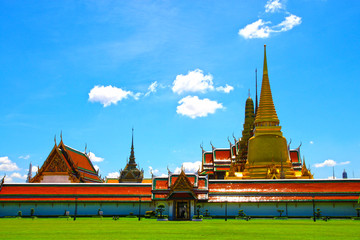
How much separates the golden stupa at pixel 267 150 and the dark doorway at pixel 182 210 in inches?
658

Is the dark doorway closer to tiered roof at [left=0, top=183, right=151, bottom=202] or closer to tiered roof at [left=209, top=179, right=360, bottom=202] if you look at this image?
tiered roof at [left=209, top=179, right=360, bottom=202]

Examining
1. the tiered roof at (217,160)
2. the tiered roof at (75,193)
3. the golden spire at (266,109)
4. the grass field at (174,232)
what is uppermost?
the golden spire at (266,109)

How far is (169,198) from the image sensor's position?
38406 millimetres

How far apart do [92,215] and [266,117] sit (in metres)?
29.6

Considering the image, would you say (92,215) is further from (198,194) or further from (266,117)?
(266,117)

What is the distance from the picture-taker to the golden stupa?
5344 centimetres

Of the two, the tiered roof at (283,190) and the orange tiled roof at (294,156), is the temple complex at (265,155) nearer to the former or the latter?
the orange tiled roof at (294,156)

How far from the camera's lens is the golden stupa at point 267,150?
2104 inches

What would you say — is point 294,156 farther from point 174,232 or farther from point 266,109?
point 174,232

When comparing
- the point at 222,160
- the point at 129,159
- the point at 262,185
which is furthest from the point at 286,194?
the point at 129,159

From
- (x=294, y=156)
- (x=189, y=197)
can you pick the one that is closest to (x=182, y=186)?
(x=189, y=197)

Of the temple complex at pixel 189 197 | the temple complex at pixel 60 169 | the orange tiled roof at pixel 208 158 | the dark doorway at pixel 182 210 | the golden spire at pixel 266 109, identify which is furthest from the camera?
the orange tiled roof at pixel 208 158

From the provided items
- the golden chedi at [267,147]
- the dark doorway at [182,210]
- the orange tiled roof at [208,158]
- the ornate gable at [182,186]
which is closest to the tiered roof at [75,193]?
the dark doorway at [182,210]

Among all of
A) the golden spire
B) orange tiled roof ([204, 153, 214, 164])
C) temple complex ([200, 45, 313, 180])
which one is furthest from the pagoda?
the golden spire
